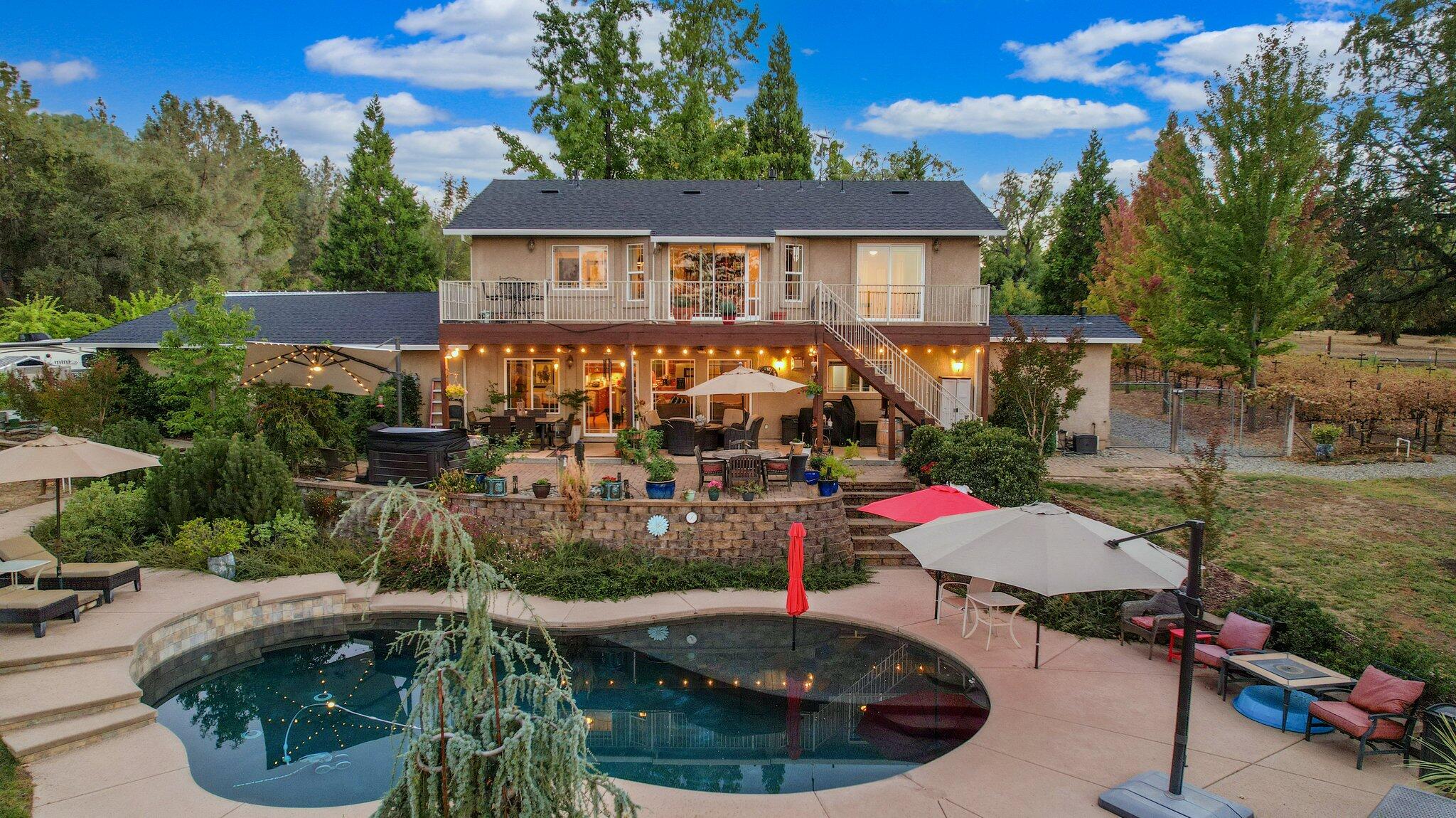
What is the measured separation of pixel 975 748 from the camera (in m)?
7.62

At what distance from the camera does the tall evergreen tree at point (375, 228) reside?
114 ft

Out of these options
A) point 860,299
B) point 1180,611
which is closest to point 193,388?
point 860,299

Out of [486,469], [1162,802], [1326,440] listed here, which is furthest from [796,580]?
[1326,440]

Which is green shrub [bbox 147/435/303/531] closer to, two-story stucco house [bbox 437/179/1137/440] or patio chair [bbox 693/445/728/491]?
two-story stucco house [bbox 437/179/1137/440]

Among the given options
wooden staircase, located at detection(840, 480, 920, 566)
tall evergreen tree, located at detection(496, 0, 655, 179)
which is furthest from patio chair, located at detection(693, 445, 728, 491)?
tall evergreen tree, located at detection(496, 0, 655, 179)

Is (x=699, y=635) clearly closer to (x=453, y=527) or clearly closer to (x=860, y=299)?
(x=453, y=527)

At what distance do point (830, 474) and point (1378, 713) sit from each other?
340 inches

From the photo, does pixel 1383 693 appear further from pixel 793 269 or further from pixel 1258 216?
pixel 1258 216

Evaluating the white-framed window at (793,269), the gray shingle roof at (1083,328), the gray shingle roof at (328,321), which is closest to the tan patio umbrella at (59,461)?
the gray shingle roof at (328,321)

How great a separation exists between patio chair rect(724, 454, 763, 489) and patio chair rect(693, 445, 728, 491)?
0.52 feet

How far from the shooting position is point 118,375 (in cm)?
2022

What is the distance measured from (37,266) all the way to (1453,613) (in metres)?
51.6

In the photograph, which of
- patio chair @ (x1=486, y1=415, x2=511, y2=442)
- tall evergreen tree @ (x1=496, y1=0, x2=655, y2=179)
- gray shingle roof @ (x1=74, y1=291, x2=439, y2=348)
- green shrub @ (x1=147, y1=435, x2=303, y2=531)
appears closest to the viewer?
green shrub @ (x1=147, y1=435, x2=303, y2=531)

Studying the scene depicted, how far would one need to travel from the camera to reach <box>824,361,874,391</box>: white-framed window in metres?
21.2
